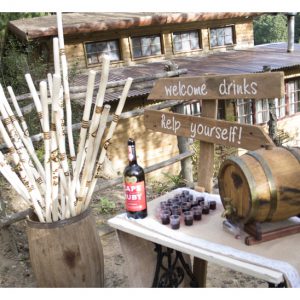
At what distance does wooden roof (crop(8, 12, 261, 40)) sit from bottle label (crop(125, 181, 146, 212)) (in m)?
7.58

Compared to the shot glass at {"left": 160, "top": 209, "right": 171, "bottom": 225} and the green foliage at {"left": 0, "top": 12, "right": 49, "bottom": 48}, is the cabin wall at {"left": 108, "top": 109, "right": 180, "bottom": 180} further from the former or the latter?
the shot glass at {"left": 160, "top": 209, "right": 171, "bottom": 225}

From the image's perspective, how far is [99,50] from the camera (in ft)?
32.3

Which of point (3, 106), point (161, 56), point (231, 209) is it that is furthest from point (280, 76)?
point (161, 56)

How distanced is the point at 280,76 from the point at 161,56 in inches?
365

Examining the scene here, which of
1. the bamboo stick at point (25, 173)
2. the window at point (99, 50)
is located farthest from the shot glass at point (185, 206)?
the window at point (99, 50)

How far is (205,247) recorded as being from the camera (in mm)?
1705

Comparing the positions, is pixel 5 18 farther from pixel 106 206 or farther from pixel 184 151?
pixel 184 151

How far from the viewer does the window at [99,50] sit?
976 cm

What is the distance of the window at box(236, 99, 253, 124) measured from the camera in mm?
10784

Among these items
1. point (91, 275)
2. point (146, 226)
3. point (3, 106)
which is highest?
point (3, 106)

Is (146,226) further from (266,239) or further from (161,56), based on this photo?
(161,56)

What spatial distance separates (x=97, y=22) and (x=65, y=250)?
774 cm

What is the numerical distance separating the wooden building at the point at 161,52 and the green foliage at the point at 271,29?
14.5 meters

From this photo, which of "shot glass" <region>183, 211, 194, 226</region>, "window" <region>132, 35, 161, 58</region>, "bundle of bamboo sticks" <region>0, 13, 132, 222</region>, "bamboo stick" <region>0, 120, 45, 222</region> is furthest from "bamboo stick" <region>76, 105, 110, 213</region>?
"window" <region>132, 35, 161, 58</region>
